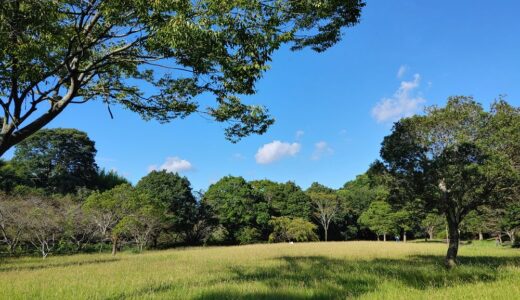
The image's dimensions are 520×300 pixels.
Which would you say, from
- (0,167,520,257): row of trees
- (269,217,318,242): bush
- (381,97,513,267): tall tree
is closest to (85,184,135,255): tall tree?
(0,167,520,257): row of trees

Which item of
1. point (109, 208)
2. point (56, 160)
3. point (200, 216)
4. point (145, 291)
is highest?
point (56, 160)

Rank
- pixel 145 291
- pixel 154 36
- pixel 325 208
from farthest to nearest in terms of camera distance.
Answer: pixel 325 208 → pixel 145 291 → pixel 154 36

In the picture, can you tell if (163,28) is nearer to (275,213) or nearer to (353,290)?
(353,290)

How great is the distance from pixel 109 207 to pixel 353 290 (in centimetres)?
2491

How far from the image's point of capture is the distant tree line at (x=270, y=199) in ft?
48.8

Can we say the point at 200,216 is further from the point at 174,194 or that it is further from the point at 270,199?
the point at 270,199

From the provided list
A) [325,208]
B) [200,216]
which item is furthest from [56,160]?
[325,208]

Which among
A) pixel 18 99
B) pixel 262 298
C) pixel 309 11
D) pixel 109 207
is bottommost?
pixel 262 298

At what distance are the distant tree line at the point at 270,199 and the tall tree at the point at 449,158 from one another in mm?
43

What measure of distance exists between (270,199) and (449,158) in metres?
47.7

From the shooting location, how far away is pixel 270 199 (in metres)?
61.6

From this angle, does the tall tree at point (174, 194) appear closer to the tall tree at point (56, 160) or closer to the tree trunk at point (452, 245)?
the tall tree at point (56, 160)

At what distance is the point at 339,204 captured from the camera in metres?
65.6

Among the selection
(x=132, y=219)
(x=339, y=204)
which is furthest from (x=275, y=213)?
(x=132, y=219)
